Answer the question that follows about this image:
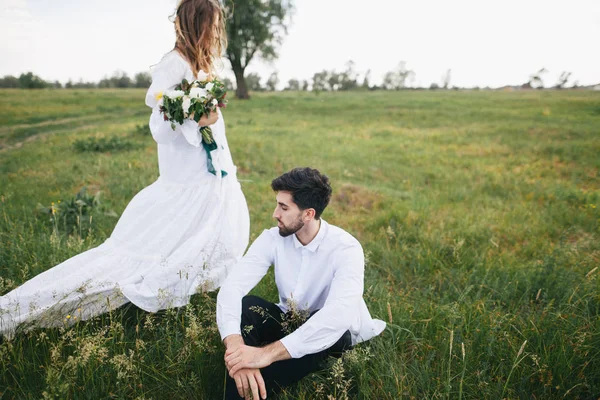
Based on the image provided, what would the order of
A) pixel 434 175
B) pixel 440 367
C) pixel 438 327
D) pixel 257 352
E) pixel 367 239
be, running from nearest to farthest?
pixel 257 352 → pixel 440 367 → pixel 438 327 → pixel 367 239 → pixel 434 175

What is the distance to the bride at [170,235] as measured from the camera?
9.25 feet

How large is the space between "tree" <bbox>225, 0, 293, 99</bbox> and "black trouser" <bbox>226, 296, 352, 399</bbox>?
28872 millimetres

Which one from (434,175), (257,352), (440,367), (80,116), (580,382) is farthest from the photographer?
(80,116)

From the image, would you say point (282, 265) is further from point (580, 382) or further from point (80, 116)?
point (80, 116)

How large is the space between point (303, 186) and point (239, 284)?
0.87 m

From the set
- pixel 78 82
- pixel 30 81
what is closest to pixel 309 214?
pixel 30 81

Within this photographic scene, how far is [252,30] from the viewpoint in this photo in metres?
28.9

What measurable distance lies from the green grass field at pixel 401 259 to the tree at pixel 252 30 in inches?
741

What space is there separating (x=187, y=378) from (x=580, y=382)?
2.69m

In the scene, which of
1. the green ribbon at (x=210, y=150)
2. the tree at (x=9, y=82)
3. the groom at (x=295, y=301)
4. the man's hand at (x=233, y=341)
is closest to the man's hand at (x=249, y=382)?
the groom at (x=295, y=301)

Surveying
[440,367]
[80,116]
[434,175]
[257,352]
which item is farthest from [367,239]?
[80,116]

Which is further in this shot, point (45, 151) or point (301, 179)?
point (45, 151)

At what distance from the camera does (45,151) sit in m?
9.48

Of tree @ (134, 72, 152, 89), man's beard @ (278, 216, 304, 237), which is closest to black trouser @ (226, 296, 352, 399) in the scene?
man's beard @ (278, 216, 304, 237)
